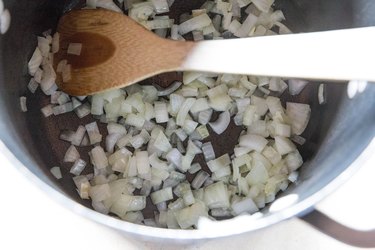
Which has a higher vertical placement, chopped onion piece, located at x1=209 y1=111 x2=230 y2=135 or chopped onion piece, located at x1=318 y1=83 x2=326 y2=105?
chopped onion piece, located at x1=318 y1=83 x2=326 y2=105

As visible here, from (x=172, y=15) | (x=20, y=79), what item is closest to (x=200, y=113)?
(x=172, y=15)

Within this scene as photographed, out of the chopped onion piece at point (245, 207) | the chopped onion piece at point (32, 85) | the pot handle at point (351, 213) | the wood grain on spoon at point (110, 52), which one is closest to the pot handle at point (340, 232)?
the pot handle at point (351, 213)

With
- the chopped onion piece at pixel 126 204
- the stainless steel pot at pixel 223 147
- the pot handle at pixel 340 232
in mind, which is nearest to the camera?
the stainless steel pot at pixel 223 147

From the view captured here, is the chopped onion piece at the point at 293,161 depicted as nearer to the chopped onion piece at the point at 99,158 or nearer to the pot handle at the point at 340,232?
the pot handle at the point at 340,232

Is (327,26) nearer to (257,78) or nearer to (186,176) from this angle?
(257,78)

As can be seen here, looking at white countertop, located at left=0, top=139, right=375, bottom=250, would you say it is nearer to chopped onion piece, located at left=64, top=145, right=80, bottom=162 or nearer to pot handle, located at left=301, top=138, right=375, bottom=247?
pot handle, located at left=301, top=138, right=375, bottom=247

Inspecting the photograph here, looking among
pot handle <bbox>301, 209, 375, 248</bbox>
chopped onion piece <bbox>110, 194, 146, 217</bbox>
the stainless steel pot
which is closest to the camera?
the stainless steel pot

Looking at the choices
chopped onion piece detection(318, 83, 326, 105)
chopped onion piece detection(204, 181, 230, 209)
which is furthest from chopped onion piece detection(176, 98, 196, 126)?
chopped onion piece detection(318, 83, 326, 105)
